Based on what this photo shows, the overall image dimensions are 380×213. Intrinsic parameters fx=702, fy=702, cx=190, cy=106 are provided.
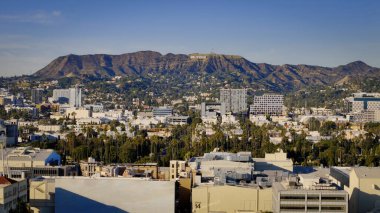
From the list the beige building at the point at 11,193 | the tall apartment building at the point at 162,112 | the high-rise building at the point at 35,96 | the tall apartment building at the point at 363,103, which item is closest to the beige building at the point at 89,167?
the beige building at the point at 11,193

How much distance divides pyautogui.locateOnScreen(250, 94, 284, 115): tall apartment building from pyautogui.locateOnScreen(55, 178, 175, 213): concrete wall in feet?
238

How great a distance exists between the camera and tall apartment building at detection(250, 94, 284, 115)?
102 m

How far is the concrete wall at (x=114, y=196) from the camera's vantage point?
2869cm

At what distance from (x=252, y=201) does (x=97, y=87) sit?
4339 inches

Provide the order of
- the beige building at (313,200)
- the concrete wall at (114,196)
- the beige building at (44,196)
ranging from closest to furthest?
the beige building at (313,200) < the concrete wall at (114,196) < the beige building at (44,196)

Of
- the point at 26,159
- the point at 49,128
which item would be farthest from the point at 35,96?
the point at 26,159

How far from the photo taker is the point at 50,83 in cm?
14262

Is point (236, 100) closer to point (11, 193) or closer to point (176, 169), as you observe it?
point (176, 169)

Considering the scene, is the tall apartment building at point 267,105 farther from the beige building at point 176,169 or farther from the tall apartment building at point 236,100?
the beige building at point 176,169

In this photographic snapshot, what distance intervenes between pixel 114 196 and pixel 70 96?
3625 inches

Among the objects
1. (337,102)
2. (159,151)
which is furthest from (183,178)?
(337,102)

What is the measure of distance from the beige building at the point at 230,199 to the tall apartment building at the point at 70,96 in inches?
3353

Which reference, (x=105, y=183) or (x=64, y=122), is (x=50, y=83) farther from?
(x=105, y=183)

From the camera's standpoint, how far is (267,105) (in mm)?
102875
